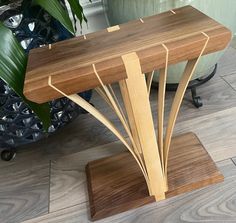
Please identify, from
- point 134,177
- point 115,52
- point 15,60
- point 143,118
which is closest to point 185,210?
point 134,177

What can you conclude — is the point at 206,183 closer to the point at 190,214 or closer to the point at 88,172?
the point at 190,214

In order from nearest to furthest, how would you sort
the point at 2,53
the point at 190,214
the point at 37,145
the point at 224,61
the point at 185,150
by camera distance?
the point at 2,53 < the point at 190,214 < the point at 185,150 < the point at 37,145 < the point at 224,61

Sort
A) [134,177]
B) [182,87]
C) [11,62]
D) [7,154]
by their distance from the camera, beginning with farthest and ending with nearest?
[7,154]
[134,177]
[182,87]
[11,62]

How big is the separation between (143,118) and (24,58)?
11.4 inches

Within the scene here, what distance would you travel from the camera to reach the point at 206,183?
31.6 inches

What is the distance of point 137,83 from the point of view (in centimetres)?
59

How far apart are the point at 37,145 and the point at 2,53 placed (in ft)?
1.92

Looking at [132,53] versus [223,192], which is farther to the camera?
[223,192]

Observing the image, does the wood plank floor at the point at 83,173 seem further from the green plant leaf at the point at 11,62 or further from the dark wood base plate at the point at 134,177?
the green plant leaf at the point at 11,62

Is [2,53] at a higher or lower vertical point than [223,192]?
higher

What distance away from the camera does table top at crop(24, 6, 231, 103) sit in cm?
56

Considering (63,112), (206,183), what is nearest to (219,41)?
(206,183)

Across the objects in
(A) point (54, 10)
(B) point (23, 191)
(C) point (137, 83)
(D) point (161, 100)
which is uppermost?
(A) point (54, 10)

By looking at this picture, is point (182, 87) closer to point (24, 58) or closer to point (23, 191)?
point (24, 58)
